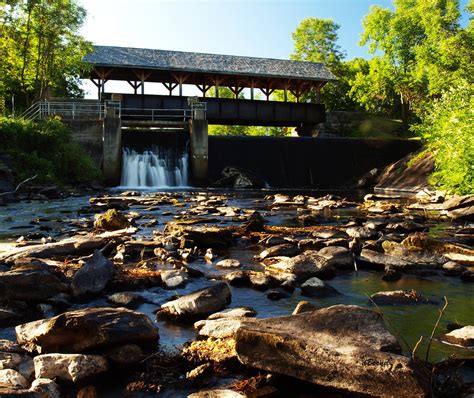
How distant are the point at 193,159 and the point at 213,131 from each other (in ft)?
149

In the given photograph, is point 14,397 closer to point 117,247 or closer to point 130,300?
point 130,300

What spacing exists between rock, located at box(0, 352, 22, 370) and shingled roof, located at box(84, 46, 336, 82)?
31909 millimetres

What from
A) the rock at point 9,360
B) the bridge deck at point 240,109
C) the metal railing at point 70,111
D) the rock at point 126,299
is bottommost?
the rock at point 126,299

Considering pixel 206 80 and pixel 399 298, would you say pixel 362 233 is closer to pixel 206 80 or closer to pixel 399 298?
pixel 399 298

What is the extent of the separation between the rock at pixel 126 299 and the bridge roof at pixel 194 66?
30576mm

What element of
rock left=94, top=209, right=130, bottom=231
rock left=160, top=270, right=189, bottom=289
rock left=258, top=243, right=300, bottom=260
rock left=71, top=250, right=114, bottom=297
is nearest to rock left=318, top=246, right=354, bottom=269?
rock left=258, top=243, right=300, bottom=260

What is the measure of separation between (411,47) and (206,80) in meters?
24.6

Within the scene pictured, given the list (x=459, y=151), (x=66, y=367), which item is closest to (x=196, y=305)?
(x=66, y=367)

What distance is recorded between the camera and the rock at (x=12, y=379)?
2.64m

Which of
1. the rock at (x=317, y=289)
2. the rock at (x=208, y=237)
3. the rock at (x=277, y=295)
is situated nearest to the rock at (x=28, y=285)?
the rock at (x=277, y=295)

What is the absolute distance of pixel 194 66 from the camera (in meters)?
34.3

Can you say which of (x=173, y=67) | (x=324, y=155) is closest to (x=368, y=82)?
(x=324, y=155)

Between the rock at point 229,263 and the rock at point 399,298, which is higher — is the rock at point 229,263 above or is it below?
below

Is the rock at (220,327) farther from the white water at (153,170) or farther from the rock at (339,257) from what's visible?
the white water at (153,170)
